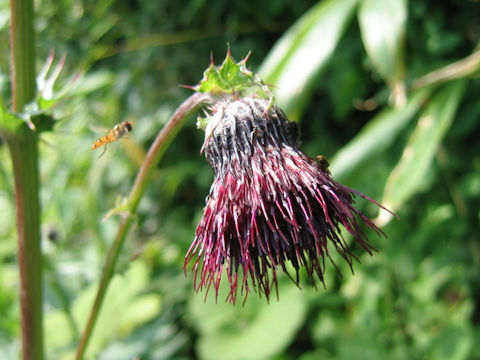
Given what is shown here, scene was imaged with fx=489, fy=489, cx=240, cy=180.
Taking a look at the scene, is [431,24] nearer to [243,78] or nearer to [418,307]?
[418,307]

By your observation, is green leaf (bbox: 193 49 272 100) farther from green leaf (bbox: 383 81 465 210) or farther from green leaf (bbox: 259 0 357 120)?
green leaf (bbox: 383 81 465 210)

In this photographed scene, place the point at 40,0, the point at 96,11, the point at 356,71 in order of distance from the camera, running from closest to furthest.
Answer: the point at 356,71
the point at 40,0
the point at 96,11

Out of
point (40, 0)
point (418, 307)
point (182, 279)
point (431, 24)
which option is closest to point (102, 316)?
point (182, 279)

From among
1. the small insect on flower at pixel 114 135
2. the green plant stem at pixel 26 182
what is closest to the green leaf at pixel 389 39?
the small insect on flower at pixel 114 135

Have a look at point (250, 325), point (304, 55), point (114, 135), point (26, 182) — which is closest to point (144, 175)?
point (114, 135)

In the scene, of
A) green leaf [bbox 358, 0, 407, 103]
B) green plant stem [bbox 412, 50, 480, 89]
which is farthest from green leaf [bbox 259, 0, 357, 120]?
green plant stem [bbox 412, 50, 480, 89]
